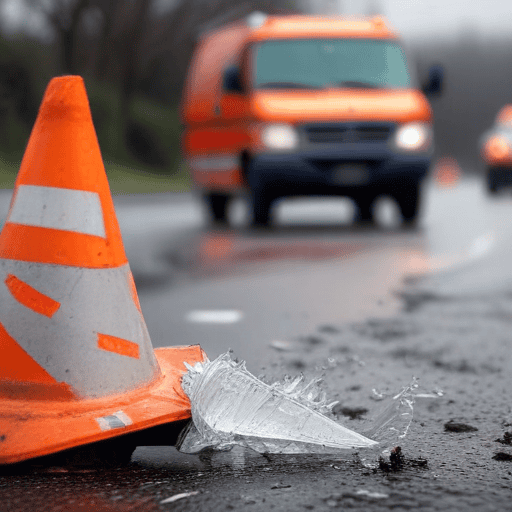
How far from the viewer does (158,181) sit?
30969mm

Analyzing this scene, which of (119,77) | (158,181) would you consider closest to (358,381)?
(158,181)

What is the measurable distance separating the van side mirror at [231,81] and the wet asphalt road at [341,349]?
64.6 inches

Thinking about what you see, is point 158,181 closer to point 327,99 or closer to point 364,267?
point 327,99

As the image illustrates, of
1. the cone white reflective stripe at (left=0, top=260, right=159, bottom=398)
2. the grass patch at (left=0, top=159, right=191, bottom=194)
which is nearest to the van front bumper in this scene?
the cone white reflective stripe at (left=0, top=260, right=159, bottom=398)

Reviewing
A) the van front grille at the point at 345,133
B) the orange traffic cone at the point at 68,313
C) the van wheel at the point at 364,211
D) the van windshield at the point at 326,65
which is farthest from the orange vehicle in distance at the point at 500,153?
the orange traffic cone at the point at 68,313

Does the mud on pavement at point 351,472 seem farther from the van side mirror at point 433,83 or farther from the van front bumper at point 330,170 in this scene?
the van side mirror at point 433,83

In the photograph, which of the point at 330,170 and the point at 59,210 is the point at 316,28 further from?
the point at 59,210

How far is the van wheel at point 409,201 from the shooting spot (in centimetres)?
1270

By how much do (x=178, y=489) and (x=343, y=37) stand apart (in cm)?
1033

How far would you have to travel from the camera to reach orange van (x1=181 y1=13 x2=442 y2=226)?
1181 centimetres

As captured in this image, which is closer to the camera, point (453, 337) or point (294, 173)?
point (453, 337)

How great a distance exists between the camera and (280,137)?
1177cm

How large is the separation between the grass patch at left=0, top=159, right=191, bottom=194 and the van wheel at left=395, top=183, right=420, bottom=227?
11740 millimetres

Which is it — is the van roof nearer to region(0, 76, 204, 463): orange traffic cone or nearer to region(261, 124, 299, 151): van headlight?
region(261, 124, 299, 151): van headlight
